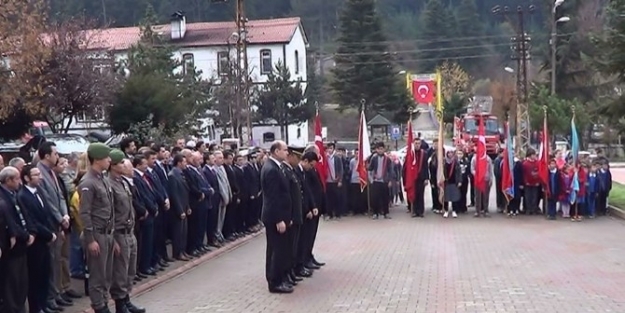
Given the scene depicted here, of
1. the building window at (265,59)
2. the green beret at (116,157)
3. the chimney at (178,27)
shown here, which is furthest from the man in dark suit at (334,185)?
the chimney at (178,27)

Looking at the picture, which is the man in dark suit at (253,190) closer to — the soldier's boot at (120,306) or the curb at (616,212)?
the soldier's boot at (120,306)

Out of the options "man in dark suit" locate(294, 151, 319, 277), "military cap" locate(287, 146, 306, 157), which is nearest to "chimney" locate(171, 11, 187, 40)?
"man in dark suit" locate(294, 151, 319, 277)

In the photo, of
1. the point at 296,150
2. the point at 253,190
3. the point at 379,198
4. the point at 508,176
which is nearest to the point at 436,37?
the point at 508,176

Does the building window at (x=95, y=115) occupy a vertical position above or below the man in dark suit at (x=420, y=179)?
above

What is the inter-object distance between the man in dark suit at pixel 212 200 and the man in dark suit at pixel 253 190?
6.22 ft

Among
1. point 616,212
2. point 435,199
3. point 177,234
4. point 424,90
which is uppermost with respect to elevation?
point 424,90

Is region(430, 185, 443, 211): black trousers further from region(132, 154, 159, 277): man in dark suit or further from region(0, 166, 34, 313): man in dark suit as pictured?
region(0, 166, 34, 313): man in dark suit

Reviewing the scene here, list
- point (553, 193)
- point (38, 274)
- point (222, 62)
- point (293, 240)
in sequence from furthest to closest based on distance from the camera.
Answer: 1. point (222, 62)
2. point (553, 193)
3. point (293, 240)
4. point (38, 274)

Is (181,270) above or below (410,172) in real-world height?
below

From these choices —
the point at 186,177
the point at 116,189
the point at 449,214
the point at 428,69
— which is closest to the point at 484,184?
the point at 449,214

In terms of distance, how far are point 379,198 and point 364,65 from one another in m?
50.5

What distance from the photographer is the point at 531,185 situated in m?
24.5

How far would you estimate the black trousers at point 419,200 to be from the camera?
2470 centimetres

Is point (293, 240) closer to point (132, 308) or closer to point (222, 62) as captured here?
point (132, 308)
